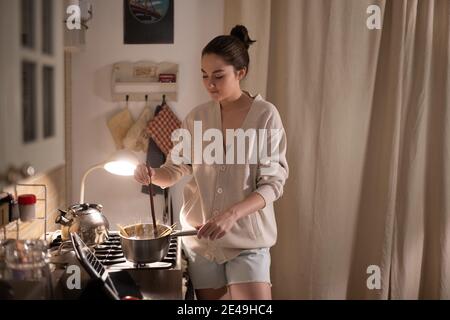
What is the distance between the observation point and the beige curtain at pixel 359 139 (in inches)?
92.4

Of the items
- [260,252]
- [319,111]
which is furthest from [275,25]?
[260,252]

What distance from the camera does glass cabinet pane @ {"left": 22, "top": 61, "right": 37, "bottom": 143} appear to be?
3.51ft

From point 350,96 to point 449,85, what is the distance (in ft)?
1.59

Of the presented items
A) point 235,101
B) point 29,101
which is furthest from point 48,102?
point 235,101

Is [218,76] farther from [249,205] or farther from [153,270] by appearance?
[153,270]

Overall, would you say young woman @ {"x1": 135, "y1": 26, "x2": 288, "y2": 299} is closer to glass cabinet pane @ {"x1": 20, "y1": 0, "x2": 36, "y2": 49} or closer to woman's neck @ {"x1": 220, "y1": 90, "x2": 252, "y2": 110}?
woman's neck @ {"x1": 220, "y1": 90, "x2": 252, "y2": 110}

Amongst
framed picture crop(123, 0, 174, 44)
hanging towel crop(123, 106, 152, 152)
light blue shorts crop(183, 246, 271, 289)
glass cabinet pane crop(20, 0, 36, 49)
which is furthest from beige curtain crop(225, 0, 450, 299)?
glass cabinet pane crop(20, 0, 36, 49)

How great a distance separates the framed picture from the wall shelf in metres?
0.13

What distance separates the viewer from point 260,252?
5.57 ft

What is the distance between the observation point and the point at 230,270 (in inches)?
65.9

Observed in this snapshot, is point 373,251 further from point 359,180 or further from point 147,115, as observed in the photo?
point 147,115

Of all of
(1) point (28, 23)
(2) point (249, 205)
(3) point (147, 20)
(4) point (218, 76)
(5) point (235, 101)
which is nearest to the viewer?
(1) point (28, 23)

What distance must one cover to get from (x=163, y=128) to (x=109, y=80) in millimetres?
377

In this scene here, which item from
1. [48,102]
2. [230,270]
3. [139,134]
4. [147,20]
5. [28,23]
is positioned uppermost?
[147,20]
